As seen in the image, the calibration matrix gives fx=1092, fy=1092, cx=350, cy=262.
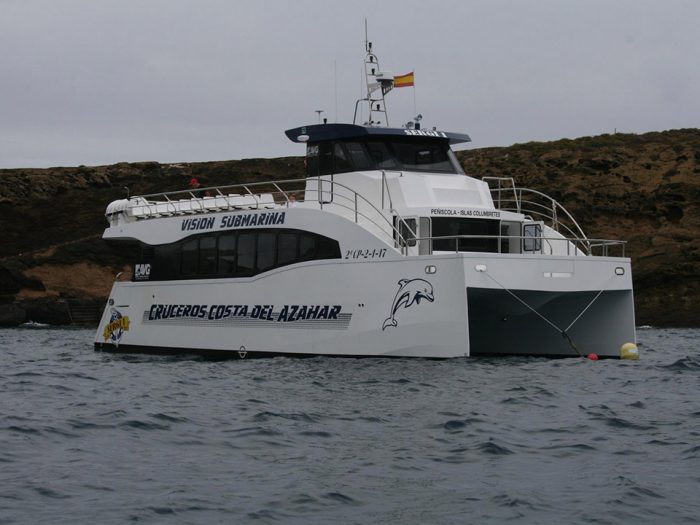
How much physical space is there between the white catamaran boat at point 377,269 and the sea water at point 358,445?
1261 millimetres

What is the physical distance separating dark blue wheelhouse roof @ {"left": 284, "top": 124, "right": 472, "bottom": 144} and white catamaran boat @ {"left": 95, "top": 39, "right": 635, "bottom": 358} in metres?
0.03

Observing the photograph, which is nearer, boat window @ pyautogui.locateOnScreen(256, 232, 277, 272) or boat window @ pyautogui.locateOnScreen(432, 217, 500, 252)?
boat window @ pyautogui.locateOnScreen(432, 217, 500, 252)

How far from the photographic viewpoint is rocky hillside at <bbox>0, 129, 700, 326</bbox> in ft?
134

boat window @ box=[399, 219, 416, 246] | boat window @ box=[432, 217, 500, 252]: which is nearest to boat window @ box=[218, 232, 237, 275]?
boat window @ box=[399, 219, 416, 246]

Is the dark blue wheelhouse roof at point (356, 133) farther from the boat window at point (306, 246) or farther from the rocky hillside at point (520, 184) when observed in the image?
the rocky hillside at point (520, 184)

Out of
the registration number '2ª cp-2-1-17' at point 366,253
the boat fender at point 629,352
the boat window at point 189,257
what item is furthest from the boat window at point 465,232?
the boat window at point 189,257

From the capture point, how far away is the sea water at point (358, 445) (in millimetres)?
7918

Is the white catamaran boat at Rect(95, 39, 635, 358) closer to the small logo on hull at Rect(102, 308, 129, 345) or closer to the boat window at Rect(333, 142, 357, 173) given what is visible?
the boat window at Rect(333, 142, 357, 173)

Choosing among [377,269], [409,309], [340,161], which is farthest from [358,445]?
[340,161]

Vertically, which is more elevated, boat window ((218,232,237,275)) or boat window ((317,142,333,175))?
boat window ((317,142,333,175))

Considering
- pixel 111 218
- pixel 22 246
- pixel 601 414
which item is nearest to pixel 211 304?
pixel 111 218

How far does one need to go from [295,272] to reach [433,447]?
29.8 feet

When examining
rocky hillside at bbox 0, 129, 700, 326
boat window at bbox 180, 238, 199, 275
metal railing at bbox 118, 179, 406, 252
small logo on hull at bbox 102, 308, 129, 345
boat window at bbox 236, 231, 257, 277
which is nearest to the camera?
metal railing at bbox 118, 179, 406, 252

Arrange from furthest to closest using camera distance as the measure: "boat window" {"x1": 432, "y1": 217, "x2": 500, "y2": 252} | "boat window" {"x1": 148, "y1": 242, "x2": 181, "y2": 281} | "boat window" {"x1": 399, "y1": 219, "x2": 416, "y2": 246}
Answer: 1. "boat window" {"x1": 148, "y1": 242, "x2": 181, "y2": 281}
2. "boat window" {"x1": 432, "y1": 217, "x2": 500, "y2": 252}
3. "boat window" {"x1": 399, "y1": 219, "x2": 416, "y2": 246}
